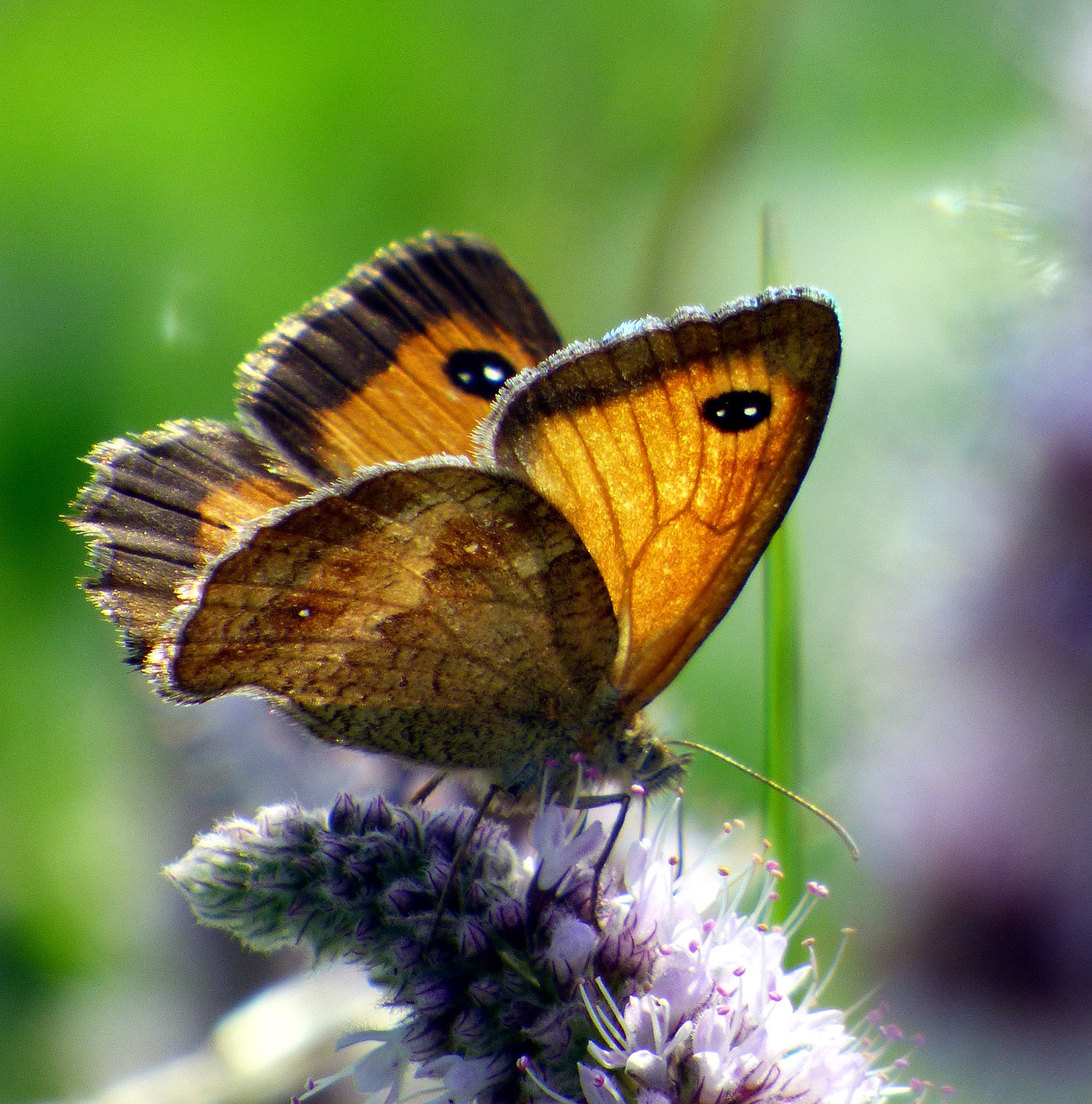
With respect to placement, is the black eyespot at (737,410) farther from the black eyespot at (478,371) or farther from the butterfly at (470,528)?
the black eyespot at (478,371)

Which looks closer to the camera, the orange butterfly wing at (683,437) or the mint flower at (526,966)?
the mint flower at (526,966)

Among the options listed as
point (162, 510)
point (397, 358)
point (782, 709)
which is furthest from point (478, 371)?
point (782, 709)

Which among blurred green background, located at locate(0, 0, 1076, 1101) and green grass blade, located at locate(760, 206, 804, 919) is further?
blurred green background, located at locate(0, 0, 1076, 1101)

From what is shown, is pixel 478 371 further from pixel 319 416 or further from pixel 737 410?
pixel 737 410

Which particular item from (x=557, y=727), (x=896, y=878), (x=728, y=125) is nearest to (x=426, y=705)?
(x=557, y=727)

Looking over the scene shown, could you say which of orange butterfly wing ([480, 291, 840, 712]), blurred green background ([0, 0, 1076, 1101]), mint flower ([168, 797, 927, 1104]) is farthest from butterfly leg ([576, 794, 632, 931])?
blurred green background ([0, 0, 1076, 1101])

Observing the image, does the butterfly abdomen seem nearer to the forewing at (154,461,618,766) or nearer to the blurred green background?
the forewing at (154,461,618,766)

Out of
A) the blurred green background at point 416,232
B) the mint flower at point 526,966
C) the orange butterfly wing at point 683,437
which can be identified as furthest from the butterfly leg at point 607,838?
the blurred green background at point 416,232
